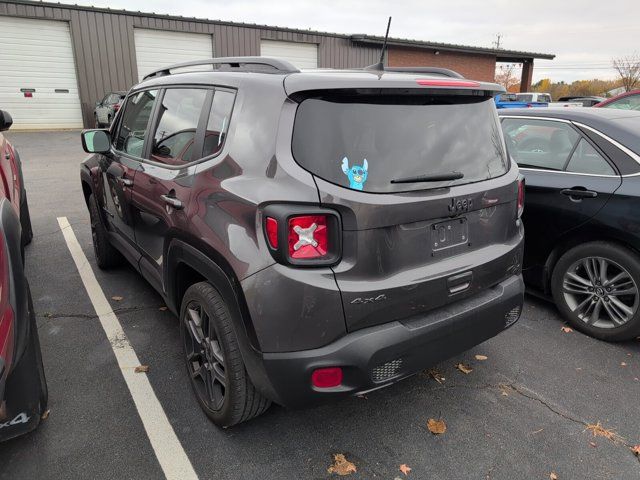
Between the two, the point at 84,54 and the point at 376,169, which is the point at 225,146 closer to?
the point at 376,169

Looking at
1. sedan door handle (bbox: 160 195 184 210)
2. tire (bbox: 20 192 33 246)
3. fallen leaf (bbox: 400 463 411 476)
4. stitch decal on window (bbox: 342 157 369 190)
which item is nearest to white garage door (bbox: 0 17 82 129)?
tire (bbox: 20 192 33 246)

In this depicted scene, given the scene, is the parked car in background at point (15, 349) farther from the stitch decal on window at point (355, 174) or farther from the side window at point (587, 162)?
the side window at point (587, 162)

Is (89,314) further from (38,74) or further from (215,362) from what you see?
(38,74)

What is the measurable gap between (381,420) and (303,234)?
1.32 m

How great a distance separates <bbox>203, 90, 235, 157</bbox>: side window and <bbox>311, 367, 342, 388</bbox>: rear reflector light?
119cm

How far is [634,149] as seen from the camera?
340cm

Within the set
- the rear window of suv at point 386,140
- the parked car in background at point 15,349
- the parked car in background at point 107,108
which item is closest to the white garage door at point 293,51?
the parked car in background at point 107,108

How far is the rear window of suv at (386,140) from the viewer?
203 centimetres

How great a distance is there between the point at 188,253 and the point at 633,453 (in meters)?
2.54

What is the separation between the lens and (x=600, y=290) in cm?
352

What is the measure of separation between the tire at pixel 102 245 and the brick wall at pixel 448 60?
22.4m

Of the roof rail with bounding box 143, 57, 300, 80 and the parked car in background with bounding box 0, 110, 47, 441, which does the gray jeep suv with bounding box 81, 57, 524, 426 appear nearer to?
the roof rail with bounding box 143, 57, 300, 80

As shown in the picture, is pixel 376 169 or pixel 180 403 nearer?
pixel 376 169

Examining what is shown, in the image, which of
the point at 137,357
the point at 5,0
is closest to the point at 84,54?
the point at 5,0
